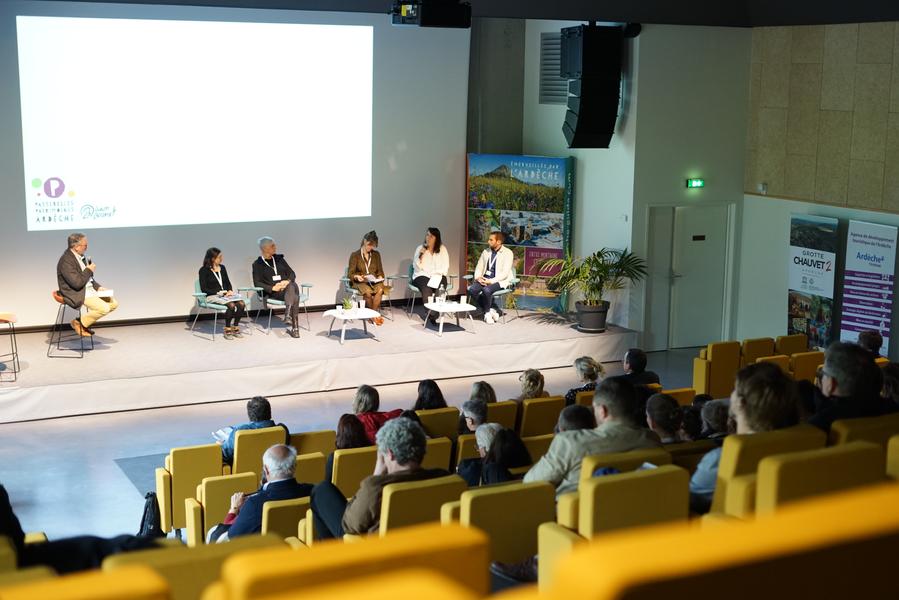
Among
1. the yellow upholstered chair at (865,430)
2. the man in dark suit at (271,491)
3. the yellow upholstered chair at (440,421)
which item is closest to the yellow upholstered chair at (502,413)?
the yellow upholstered chair at (440,421)

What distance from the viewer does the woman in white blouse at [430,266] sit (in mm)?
12031

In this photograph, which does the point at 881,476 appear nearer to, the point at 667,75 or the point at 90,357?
the point at 90,357

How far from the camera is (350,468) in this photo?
18.5ft

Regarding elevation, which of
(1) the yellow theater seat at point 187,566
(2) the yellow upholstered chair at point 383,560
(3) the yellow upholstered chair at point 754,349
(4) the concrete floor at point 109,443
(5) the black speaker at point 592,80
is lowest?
(4) the concrete floor at point 109,443

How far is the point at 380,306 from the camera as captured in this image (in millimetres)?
12875

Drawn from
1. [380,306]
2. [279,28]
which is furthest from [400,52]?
[380,306]

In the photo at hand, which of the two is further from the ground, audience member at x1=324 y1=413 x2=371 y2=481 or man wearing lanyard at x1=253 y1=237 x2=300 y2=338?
man wearing lanyard at x1=253 y1=237 x2=300 y2=338

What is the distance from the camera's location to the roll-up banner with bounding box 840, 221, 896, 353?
10266 millimetres

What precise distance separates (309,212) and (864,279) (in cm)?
602

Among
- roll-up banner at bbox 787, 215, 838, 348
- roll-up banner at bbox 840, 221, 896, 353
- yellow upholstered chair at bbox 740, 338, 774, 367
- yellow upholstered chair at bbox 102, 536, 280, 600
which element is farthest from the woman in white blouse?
yellow upholstered chair at bbox 102, 536, 280, 600

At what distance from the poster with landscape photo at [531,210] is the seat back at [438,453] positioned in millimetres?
6382

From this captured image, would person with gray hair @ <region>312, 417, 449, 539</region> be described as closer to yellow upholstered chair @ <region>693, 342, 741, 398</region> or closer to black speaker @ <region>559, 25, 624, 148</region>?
yellow upholstered chair @ <region>693, 342, 741, 398</region>

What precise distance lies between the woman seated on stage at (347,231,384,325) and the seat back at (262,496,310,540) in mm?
6895

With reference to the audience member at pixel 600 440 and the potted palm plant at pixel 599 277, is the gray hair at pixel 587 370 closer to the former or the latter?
the audience member at pixel 600 440
